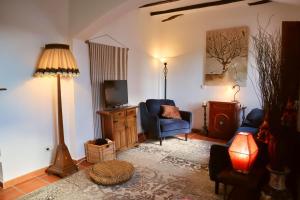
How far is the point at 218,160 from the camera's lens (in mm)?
2555

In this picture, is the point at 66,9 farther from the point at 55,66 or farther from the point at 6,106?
the point at 6,106

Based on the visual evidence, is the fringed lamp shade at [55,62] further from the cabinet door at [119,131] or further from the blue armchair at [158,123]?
the blue armchair at [158,123]

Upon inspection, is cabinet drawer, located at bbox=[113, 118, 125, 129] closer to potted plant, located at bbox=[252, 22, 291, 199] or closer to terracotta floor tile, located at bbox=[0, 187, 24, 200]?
terracotta floor tile, located at bbox=[0, 187, 24, 200]

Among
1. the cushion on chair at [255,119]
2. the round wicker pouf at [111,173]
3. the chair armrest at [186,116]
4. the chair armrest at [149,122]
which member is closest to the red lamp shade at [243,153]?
the round wicker pouf at [111,173]

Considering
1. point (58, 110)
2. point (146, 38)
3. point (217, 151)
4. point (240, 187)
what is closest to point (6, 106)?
point (58, 110)

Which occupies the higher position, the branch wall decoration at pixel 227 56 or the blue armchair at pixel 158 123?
the branch wall decoration at pixel 227 56

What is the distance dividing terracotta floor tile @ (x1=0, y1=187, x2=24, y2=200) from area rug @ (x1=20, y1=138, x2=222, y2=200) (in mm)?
138

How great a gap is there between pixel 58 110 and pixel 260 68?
255 centimetres

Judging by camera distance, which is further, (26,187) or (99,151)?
(99,151)

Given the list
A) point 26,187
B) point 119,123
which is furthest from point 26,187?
point 119,123

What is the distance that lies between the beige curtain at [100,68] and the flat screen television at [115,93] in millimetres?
124

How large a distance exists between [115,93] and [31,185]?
74.9 inches

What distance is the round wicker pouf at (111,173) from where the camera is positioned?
2.75 meters

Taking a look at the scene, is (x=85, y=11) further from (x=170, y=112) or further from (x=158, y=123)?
(x=170, y=112)
